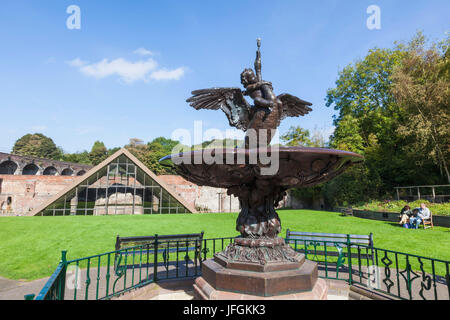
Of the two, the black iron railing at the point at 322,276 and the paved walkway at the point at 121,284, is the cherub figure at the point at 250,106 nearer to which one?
the black iron railing at the point at 322,276

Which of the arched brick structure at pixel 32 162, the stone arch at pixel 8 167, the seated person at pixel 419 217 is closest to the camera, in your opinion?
the seated person at pixel 419 217

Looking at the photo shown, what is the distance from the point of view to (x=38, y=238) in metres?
10.2

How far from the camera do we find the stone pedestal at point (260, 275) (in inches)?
128

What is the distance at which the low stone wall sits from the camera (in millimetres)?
12430

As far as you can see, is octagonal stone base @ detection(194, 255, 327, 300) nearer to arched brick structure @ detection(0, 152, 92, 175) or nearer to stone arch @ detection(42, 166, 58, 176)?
arched brick structure @ detection(0, 152, 92, 175)

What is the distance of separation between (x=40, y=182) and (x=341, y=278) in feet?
107

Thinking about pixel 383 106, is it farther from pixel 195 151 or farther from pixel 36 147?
pixel 36 147

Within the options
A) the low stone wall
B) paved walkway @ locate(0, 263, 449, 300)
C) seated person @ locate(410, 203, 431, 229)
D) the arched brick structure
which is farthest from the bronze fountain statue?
the arched brick structure

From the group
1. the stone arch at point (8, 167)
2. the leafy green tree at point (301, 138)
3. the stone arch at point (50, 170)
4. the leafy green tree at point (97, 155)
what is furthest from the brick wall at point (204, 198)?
the leafy green tree at point (97, 155)

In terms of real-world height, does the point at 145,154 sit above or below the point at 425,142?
above

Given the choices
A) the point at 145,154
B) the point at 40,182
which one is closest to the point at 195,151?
the point at 40,182

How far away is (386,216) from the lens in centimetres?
1606

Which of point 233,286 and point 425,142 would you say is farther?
point 425,142

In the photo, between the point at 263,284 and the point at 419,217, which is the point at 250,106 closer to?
the point at 263,284
